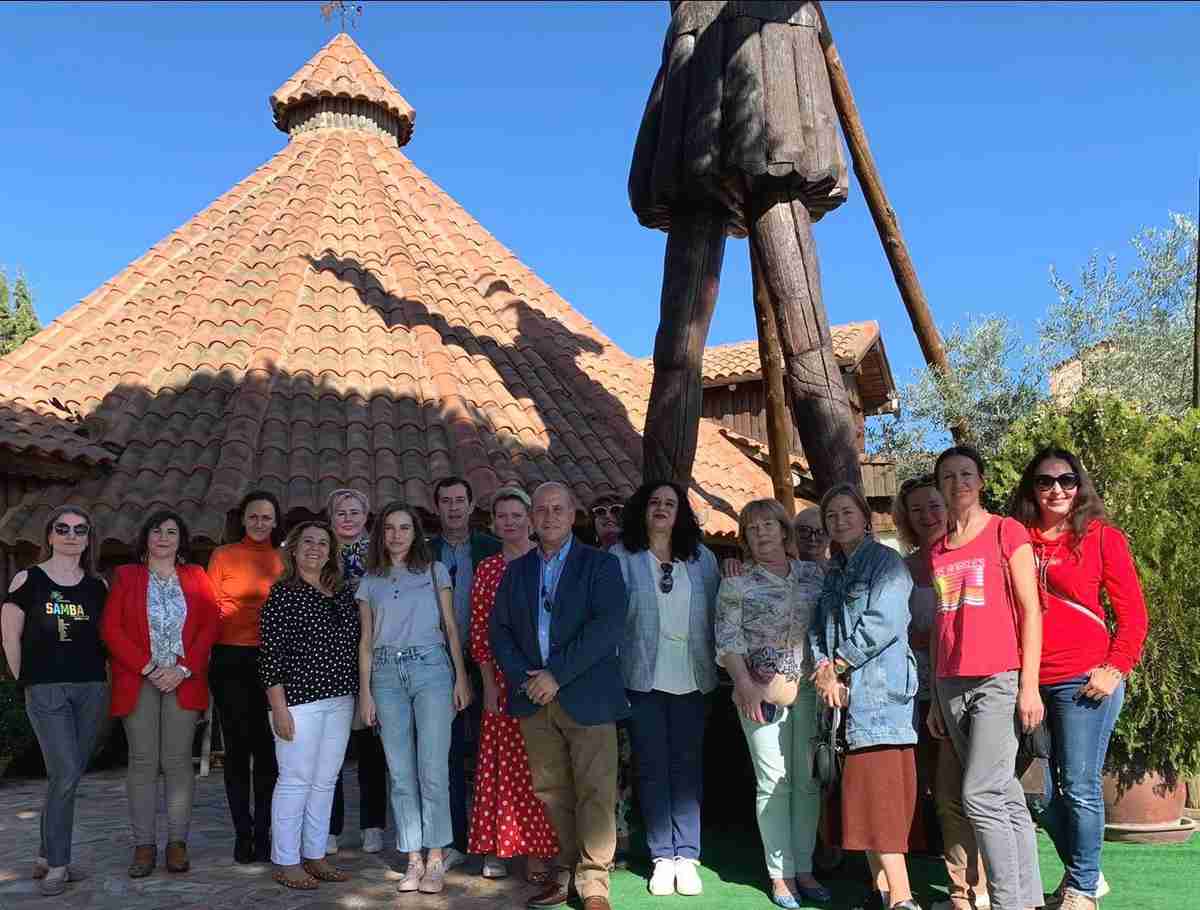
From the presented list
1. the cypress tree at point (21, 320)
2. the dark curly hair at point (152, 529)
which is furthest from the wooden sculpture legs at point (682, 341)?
the cypress tree at point (21, 320)

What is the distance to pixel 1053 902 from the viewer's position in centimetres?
412

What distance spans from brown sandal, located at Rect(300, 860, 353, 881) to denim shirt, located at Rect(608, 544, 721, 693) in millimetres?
1520

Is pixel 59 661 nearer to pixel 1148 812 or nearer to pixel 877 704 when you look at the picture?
pixel 877 704

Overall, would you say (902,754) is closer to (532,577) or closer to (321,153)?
(532,577)

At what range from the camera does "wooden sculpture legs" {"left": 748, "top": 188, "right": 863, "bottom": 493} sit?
17.1ft

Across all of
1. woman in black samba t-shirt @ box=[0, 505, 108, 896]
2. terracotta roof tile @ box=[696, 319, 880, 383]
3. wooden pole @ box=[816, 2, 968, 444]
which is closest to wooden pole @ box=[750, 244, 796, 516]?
wooden pole @ box=[816, 2, 968, 444]

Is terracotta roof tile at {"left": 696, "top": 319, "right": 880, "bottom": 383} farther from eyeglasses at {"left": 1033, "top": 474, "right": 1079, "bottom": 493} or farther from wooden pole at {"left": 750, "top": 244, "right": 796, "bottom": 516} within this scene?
eyeglasses at {"left": 1033, "top": 474, "right": 1079, "bottom": 493}

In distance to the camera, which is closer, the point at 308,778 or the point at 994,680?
the point at 994,680

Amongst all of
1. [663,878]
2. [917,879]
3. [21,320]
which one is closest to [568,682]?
[663,878]

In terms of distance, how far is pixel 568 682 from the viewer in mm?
4164

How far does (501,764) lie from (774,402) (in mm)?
Result: 3410

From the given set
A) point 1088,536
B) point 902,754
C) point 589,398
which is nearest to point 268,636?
point 902,754

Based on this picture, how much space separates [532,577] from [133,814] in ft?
7.00

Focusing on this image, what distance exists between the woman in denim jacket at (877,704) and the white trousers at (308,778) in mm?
2092
